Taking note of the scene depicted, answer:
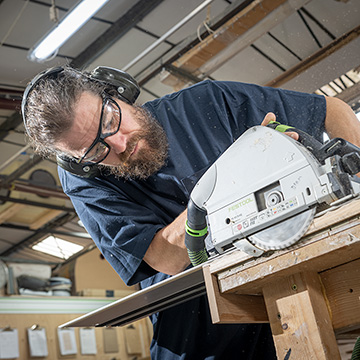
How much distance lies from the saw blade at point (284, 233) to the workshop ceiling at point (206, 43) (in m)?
2.46

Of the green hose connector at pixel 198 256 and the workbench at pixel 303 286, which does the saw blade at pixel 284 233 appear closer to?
the workbench at pixel 303 286

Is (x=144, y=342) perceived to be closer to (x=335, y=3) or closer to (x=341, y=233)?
(x=335, y=3)

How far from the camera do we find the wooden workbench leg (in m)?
0.83

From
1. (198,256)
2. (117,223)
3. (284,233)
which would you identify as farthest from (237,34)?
(284,233)

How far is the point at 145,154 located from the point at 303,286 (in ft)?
2.73

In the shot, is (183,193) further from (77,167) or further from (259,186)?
(259,186)

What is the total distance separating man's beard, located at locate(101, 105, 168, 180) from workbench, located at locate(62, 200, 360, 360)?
2.14 ft

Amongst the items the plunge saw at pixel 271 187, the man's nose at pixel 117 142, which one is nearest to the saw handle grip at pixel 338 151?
the plunge saw at pixel 271 187

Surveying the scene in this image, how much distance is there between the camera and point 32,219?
7184 millimetres

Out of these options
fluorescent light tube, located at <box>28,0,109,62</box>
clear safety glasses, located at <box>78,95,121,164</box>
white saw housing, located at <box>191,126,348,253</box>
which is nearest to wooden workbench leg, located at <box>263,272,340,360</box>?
white saw housing, located at <box>191,126,348,253</box>

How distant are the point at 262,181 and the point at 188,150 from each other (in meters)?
0.73

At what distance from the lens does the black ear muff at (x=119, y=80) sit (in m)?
1.65

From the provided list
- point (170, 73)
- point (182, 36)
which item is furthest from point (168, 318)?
point (182, 36)

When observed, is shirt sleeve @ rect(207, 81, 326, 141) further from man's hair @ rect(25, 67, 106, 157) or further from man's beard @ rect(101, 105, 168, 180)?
man's hair @ rect(25, 67, 106, 157)
